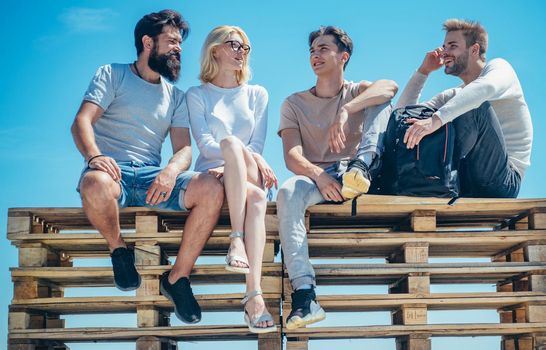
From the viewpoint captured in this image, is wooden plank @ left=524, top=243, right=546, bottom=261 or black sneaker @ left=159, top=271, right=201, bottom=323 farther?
wooden plank @ left=524, top=243, right=546, bottom=261

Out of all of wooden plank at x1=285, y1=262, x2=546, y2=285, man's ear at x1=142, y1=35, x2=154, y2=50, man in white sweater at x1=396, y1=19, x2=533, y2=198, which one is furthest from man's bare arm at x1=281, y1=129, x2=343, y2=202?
man's ear at x1=142, y1=35, x2=154, y2=50

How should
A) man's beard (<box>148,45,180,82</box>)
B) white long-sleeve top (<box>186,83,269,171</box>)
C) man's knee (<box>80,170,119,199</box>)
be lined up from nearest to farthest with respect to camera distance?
man's knee (<box>80,170,119,199</box>)
white long-sleeve top (<box>186,83,269,171</box>)
man's beard (<box>148,45,180,82</box>)

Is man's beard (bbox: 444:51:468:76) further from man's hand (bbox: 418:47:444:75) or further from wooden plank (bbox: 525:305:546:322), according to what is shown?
wooden plank (bbox: 525:305:546:322)

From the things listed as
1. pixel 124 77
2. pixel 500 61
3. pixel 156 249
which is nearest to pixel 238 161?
pixel 156 249

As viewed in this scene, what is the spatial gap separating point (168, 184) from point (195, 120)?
0.75 meters

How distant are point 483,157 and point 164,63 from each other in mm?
2515

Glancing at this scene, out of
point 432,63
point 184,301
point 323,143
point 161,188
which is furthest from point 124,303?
point 432,63

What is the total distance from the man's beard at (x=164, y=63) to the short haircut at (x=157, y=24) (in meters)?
0.15

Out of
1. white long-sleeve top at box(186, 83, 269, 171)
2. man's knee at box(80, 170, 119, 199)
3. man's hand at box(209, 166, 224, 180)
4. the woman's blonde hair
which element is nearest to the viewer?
man's knee at box(80, 170, 119, 199)

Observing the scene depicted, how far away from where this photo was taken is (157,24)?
6.47m

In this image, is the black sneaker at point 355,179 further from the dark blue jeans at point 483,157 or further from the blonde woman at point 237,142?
the dark blue jeans at point 483,157

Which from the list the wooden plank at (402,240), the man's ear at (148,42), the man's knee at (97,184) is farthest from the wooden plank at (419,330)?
the man's ear at (148,42)

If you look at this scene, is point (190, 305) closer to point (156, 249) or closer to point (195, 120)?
point (156, 249)

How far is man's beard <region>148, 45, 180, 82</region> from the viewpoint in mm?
6402
